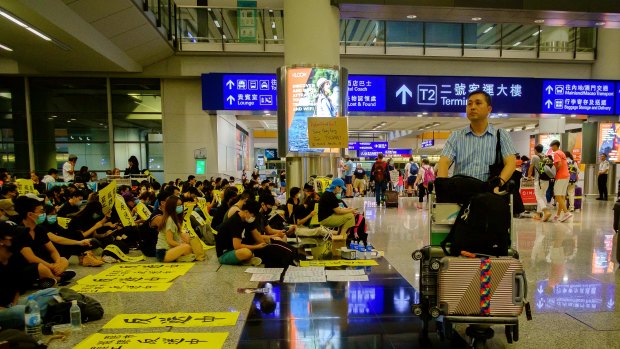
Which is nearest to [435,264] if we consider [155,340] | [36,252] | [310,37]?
[155,340]

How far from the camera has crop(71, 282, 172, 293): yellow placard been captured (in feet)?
14.2

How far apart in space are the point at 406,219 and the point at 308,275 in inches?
229

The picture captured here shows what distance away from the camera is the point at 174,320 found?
3443 mm

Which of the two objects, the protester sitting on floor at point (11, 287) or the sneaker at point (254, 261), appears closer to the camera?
the protester sitting on floor at point (11, 287)

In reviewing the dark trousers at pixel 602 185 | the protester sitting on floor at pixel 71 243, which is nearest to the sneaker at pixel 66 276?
the protester sitting on floor at pixel 71 243

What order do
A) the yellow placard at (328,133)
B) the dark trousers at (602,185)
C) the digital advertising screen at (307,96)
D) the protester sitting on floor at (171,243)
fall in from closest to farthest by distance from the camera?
1. the protester sitting on floor at (171,243)
2. the yellow placard at (328,133)
3. the digital advertising screen at (307,96)
4. the dark trousers at (602,185)

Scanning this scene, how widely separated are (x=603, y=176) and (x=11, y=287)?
17873mm

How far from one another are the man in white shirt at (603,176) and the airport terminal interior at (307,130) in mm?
111

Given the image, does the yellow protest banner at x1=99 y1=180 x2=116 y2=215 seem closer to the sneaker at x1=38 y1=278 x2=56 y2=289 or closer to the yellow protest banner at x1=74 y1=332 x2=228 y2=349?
the sneaker at x1=38 y1=278 x2=56 y2=289

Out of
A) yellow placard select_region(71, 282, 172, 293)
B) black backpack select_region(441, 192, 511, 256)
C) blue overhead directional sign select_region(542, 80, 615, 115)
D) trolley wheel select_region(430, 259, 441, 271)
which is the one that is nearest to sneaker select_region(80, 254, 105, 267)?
yellow placard select_region(71, 282, 172, 293)

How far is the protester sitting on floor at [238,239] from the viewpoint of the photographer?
5.29 m

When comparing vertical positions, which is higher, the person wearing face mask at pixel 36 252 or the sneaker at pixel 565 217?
the person wearing face mask at pixel 36 252

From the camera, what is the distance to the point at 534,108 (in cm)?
1155

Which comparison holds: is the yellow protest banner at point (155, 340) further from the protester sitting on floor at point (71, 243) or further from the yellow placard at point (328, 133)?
the yellow placard at point (328, 133)
